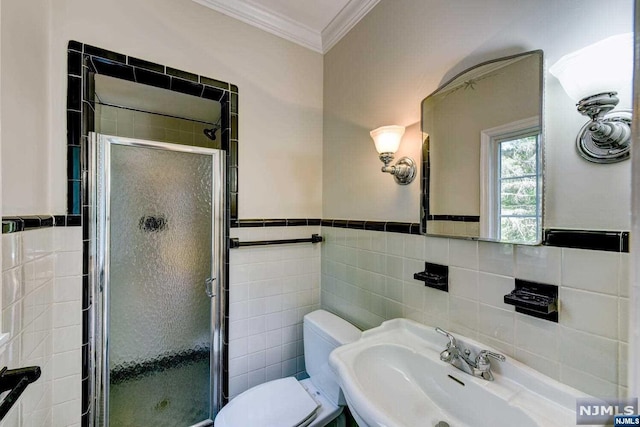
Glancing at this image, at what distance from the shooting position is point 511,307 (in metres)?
0.98

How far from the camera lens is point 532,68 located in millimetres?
922

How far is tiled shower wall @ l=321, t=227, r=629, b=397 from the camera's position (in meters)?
0.77

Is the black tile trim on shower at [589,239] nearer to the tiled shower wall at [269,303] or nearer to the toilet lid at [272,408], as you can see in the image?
the toilet lid at [272,408]

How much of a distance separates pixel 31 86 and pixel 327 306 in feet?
6.03

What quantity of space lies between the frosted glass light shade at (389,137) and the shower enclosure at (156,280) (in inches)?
36.8

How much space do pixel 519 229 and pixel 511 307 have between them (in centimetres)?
28

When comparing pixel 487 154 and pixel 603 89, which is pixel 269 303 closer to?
pixel 487 154

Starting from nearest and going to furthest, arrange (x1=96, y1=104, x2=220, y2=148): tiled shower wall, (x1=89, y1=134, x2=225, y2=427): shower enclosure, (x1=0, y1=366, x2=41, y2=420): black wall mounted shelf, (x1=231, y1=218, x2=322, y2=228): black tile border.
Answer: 1. (x1=0, y1=366, x2=41, y2=420): black wall mounted shelf
2. (x1=89, y1=134, x2=225, y2=427): shower enclosure
3. (x1=231, y1=218, x2=322, y2=228): black tile border
4. (x1=96, y1=104, x2=220, y2=148): tiled shower wall

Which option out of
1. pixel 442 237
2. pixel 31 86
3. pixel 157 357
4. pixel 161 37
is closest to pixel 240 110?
pixel 161 37

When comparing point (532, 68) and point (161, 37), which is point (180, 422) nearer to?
point (161, 37)

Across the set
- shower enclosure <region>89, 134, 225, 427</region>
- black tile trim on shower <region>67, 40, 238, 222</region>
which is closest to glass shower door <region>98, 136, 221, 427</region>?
shower enclosure <region>89, 134, 225, 427</region>

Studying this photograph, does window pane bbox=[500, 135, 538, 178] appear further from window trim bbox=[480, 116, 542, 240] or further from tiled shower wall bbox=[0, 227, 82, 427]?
tiled shower wall bbox=[0, 227, 82, 427]

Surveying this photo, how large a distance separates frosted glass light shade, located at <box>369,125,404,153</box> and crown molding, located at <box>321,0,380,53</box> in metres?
0.79

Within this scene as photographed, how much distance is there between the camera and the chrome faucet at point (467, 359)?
0.94 m
